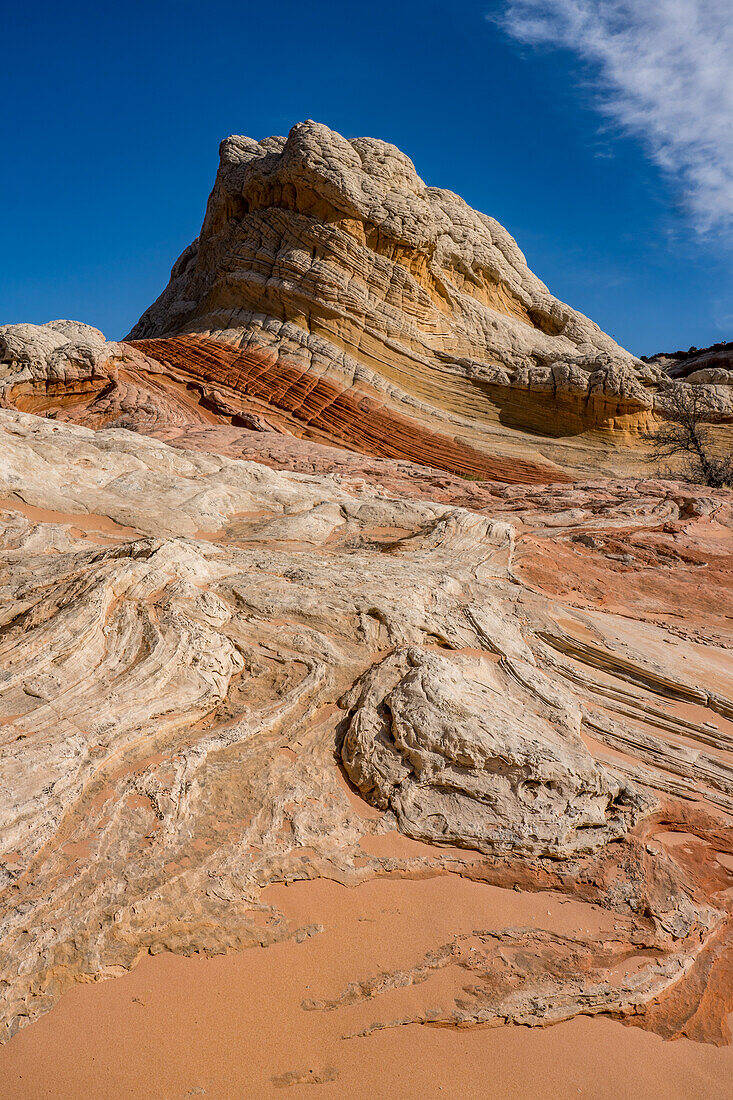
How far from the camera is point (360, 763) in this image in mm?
3453

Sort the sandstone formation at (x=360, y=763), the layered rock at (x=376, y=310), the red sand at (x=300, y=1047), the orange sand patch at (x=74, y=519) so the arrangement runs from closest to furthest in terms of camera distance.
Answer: the red sand at (x=300, y=1047) < the sandstone formation at (x=360, y=763) < the orange sand patch at (x=74, y=519) < the layered rock at (x=376, y=310)

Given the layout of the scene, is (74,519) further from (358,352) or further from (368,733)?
(358,352)

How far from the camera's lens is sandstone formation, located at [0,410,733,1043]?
2549 mm

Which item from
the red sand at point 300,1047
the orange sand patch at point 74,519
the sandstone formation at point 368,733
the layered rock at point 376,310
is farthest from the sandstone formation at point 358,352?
the red sand at point 300,1047

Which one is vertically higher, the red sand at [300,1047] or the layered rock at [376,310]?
the layered rock at [376,310]

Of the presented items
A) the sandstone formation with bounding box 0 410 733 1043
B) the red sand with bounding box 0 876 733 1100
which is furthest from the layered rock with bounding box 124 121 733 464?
the red sand with bounding box 0 876 733 1100

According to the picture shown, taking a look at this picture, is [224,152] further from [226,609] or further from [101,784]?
[101,784]

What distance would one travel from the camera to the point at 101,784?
10.2 ft

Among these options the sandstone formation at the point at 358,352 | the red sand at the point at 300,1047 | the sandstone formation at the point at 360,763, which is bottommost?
the red sand at the point at 300,1047

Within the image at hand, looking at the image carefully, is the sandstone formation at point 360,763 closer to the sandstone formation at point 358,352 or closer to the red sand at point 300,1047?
the red sand at point 300,1047

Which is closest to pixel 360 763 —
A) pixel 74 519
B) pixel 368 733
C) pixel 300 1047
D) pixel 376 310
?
pixel 368 733

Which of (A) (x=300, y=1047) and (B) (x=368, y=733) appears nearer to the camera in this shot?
(A) (x=300, y=1047)

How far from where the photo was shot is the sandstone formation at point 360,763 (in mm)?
2549

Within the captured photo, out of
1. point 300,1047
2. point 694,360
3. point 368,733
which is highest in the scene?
point 694,360
